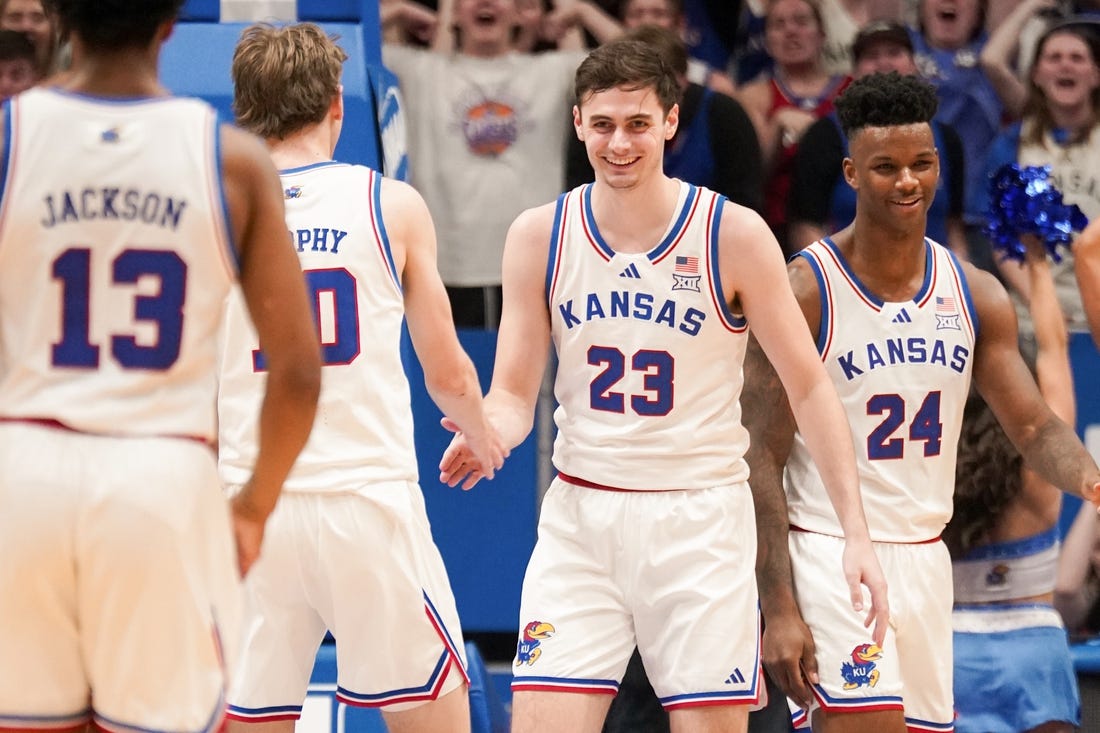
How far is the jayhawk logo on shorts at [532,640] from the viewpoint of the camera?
14.5ft

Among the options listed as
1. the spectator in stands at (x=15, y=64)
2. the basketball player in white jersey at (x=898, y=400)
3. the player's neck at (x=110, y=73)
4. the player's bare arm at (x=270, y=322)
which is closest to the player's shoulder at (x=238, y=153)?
the player's bare arm at (x=270, y=322)

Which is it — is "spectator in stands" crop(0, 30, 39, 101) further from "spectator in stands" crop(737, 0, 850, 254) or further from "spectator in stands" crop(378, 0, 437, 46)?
"spectator in stands" crop(737, 0, 850, 254)

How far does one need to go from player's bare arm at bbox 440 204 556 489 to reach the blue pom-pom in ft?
5.72

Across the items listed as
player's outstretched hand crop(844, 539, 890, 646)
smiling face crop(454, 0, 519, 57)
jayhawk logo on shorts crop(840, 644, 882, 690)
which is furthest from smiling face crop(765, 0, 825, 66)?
player's outstretched hand crop(844, 539, 890, 646)

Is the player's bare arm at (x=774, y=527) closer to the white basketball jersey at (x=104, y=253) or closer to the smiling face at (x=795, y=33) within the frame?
the white basketball jersey at (x=104, y=253)

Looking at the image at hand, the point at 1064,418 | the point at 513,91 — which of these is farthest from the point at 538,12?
the point at 1064,418

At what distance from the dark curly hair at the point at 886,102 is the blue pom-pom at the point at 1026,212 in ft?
2.51

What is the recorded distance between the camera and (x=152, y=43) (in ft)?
10.0

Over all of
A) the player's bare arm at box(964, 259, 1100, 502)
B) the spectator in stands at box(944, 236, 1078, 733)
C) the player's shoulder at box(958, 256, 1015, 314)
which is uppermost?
the player's shoulder at box(958, 256, 1015, 314)

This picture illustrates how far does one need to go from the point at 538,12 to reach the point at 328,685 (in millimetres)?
2912

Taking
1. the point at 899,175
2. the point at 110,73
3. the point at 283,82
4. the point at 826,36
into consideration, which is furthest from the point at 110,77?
the point at 826,36

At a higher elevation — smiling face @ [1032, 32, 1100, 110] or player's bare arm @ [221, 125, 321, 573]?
smiling face @ [1032, 32, 1100, 110]

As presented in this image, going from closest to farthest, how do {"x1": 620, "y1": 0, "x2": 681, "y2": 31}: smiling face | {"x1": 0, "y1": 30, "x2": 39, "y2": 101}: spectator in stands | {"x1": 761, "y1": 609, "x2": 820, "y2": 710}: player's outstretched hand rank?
1. {"x1": 761, "y1": 609, "x2": 820, "y2": 710}: player's outstretched hand
2. {"x1": 0, "y1": 30, "x2": 39, "y2": 101}: spectator in stands
3. {"x1": 620, "y1": 0, "x2": 681, "y2": 31}: smiling face

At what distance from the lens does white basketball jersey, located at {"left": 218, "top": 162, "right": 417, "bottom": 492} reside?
440 cm
